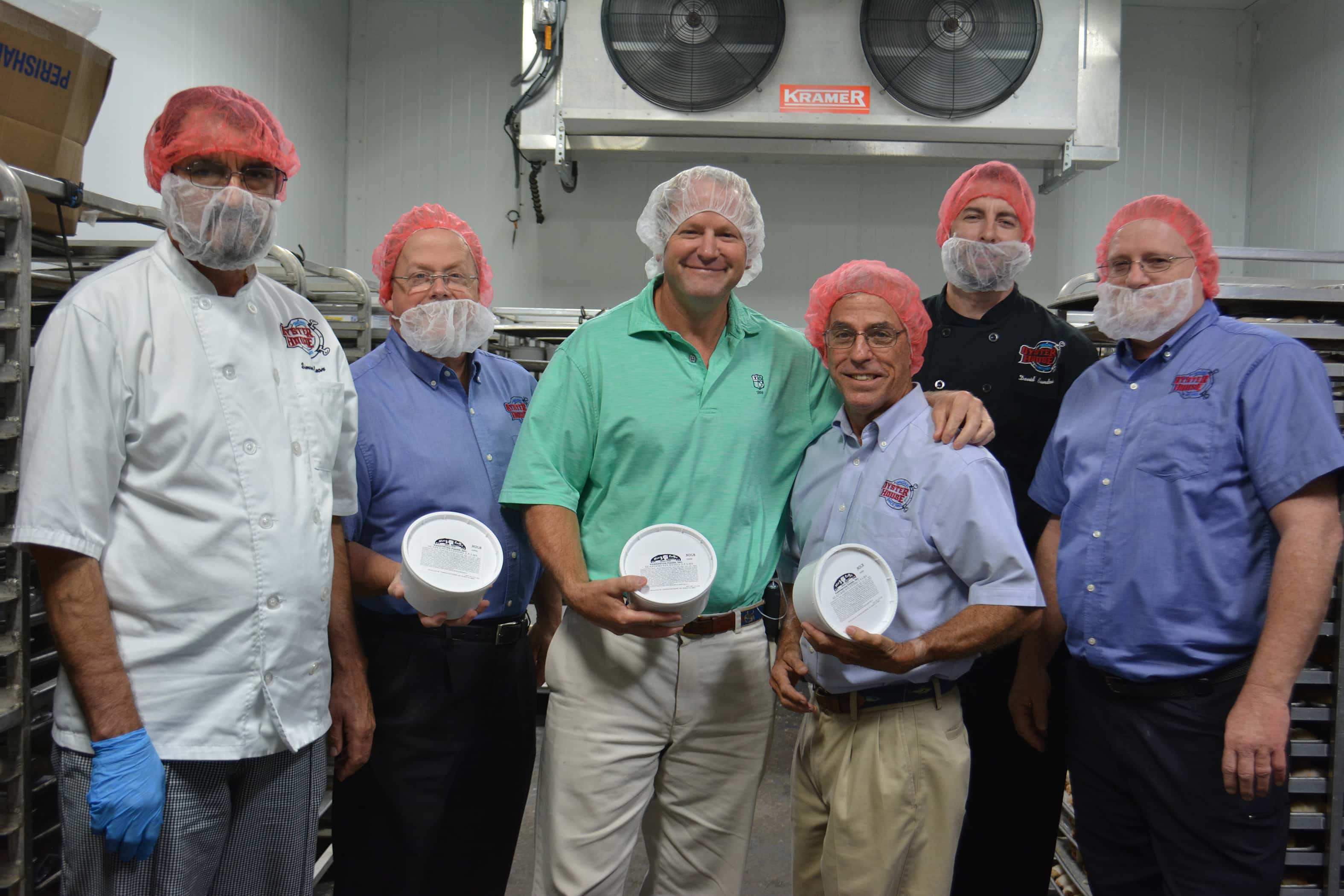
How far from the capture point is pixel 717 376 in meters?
1.75

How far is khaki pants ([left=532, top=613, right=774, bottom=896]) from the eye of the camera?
1676 mm

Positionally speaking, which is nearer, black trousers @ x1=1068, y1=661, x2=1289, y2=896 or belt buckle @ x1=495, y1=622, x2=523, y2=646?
A: black trousers @ x1=1068, y1=661, x2=1289, y2=896

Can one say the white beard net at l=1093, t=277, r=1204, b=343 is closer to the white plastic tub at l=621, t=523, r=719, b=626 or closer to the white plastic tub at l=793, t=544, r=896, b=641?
the white plastic tub at l=793, t=544, r=896, b=641

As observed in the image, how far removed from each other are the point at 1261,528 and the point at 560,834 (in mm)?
1398

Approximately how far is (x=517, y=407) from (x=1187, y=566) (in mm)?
1381

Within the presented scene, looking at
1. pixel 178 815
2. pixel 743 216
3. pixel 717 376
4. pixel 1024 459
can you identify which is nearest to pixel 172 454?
pixel 178 815

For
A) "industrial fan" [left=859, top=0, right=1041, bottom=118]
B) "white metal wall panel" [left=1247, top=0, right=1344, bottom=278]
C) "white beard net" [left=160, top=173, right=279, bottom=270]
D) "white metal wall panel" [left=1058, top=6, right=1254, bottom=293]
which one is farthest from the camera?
"white metal wall panel" [left=1058, top=6, right=1254, bottom=293]

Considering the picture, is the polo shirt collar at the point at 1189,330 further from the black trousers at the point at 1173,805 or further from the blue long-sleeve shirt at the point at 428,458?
the blue long-sleeve shirt at the point at 428,458

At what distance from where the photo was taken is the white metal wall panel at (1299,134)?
471 centimetres

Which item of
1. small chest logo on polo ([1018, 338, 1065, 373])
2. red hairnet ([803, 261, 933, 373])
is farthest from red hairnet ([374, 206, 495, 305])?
small chest logo on polo ([1018, 338, 1065, 373])

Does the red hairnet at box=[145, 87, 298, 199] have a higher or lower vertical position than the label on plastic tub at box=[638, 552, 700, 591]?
higher

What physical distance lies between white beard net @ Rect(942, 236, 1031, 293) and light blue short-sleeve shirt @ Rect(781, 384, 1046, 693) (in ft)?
1.75

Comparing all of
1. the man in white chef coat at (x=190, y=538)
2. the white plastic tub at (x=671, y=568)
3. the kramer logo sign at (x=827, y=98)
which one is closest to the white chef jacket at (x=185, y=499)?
the man in white chef coat at (x=190, y=538)

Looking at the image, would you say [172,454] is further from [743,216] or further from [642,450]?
[743,216]
